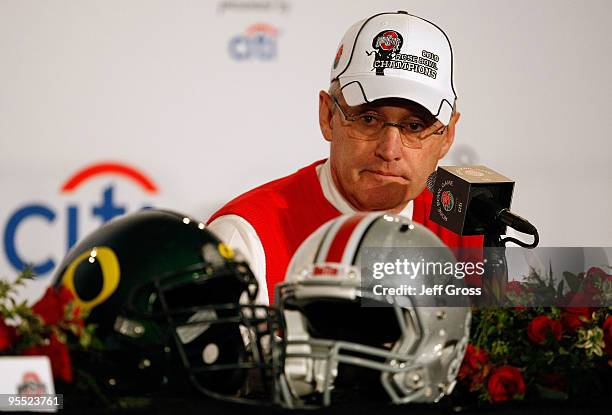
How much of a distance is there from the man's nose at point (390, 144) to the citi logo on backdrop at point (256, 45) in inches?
32.4

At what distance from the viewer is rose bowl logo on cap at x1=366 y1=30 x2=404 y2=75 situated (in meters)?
1.80

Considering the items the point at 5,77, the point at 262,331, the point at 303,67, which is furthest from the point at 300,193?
the point at 5,77

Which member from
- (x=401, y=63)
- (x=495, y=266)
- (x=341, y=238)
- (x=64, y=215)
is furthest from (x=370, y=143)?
(x=64, y=215)

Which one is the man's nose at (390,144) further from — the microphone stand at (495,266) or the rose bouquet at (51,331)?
the rose bouquet at (51,331)

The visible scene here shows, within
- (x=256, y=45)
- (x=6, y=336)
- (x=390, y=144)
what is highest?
(x=256, y=45)

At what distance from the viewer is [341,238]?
1.35 metres

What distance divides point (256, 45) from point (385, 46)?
874mm

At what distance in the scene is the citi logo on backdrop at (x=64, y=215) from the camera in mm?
2568

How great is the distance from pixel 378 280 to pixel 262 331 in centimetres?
16

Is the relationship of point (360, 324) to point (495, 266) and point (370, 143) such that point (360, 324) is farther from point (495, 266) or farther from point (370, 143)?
point (370, 143)

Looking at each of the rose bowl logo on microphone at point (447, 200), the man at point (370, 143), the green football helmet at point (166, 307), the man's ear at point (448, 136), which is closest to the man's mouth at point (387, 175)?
the man at point (370, 143)

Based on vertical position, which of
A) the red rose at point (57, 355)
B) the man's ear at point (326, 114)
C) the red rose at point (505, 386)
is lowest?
the red rose at point (505, 386)

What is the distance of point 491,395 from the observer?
1.34 metres

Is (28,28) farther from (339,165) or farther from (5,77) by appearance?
(339,165)
